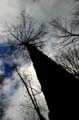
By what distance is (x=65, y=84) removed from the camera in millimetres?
11188

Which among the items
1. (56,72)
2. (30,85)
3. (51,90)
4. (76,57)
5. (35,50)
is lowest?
(30,85)

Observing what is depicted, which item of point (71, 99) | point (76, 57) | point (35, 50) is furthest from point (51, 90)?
point (76, 57)

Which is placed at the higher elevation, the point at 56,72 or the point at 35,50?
the point at 35,50

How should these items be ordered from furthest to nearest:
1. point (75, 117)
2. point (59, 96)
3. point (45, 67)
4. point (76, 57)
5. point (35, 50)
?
point (76, 57)
point (35, 50)
point (45, 67)
point (59, 96)
point (75, 117)

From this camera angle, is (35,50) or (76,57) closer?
(35,50)

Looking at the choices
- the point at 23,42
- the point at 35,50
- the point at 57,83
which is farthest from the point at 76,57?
the point at 57,83

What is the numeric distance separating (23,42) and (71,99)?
7297 millimetres

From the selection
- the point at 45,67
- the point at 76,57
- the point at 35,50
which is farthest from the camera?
the point at 76,57

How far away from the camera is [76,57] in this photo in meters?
25.0

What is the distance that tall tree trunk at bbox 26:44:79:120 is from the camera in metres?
10.7

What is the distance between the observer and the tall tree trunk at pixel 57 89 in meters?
10.7

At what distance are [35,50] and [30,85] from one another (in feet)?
32.5

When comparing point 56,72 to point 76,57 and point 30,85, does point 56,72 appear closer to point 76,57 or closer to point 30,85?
point 30,85

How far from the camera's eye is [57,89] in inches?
443
